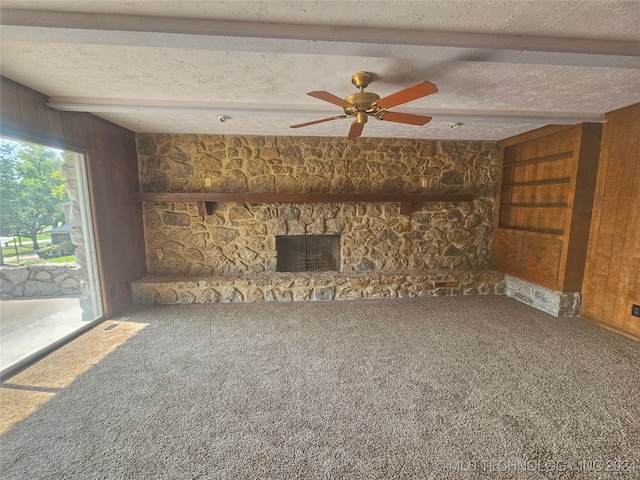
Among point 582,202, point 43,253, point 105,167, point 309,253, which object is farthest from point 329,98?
point 582,202

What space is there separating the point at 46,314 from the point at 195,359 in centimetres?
181

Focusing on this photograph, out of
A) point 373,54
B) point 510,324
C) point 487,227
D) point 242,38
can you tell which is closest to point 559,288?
point 510,324

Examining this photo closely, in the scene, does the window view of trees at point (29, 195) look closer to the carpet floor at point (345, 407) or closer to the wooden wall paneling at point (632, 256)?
the carpet floor at point (345, 407)

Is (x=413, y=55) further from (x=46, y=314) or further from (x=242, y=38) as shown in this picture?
(x=46, y=314)

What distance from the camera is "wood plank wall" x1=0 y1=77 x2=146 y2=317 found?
202 cm

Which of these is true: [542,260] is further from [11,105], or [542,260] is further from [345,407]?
[11,105]

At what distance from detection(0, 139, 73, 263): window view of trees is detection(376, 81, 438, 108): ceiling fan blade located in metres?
2.80

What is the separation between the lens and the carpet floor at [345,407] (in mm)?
1291

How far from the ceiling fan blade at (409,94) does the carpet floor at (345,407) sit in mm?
1875

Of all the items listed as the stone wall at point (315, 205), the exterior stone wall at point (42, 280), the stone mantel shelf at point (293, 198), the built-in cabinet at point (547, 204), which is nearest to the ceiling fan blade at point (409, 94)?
the stone mantel shelf at point (293, 198)

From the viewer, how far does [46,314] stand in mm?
2645

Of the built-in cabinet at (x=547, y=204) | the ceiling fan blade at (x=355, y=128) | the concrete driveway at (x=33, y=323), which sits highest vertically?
the ceiling fan blade at (x=355, y=128)

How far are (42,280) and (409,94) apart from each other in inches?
146

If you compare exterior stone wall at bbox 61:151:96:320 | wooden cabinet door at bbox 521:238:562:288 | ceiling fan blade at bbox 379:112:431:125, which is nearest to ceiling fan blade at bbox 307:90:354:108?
ceiling fan blade at bbox 379:112:431:125
